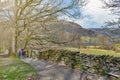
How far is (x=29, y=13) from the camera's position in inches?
1150

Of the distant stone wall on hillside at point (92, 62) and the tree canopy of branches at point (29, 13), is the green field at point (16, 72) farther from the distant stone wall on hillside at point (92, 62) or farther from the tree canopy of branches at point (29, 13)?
the tree canopy of branches at point (29, 13)

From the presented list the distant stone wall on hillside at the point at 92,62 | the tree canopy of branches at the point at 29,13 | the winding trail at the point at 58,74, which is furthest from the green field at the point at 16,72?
the tree canopy of branches at the point at 29,13

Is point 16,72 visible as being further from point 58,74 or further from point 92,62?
point 92,62

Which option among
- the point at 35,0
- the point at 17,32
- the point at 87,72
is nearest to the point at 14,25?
the point at 17,32

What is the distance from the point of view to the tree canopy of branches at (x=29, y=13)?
28405 mm

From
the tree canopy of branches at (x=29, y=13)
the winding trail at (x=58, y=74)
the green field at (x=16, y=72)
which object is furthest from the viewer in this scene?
the tree canopy of branches at (x=29, y=13)

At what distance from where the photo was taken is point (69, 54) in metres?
19.9

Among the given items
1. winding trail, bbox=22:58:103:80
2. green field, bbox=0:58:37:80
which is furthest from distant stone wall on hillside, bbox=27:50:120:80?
green field, bbox=0:58:37:80

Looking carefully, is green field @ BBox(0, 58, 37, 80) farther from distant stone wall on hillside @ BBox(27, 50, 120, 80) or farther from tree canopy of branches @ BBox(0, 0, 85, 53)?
tree canopy of branches @ BBox(0, 0, 85, 53)

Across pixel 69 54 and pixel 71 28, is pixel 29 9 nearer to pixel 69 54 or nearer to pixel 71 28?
pixel 71 28

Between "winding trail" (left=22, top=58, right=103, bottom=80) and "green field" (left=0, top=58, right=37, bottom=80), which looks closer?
"green field" (left=0, top=58, right=37, bottom=80)

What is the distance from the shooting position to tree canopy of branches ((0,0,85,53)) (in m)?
28.4

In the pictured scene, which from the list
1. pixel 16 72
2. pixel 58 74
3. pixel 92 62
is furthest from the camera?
pixel 92 62

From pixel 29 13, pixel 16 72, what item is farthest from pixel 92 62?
pixel 29 13
